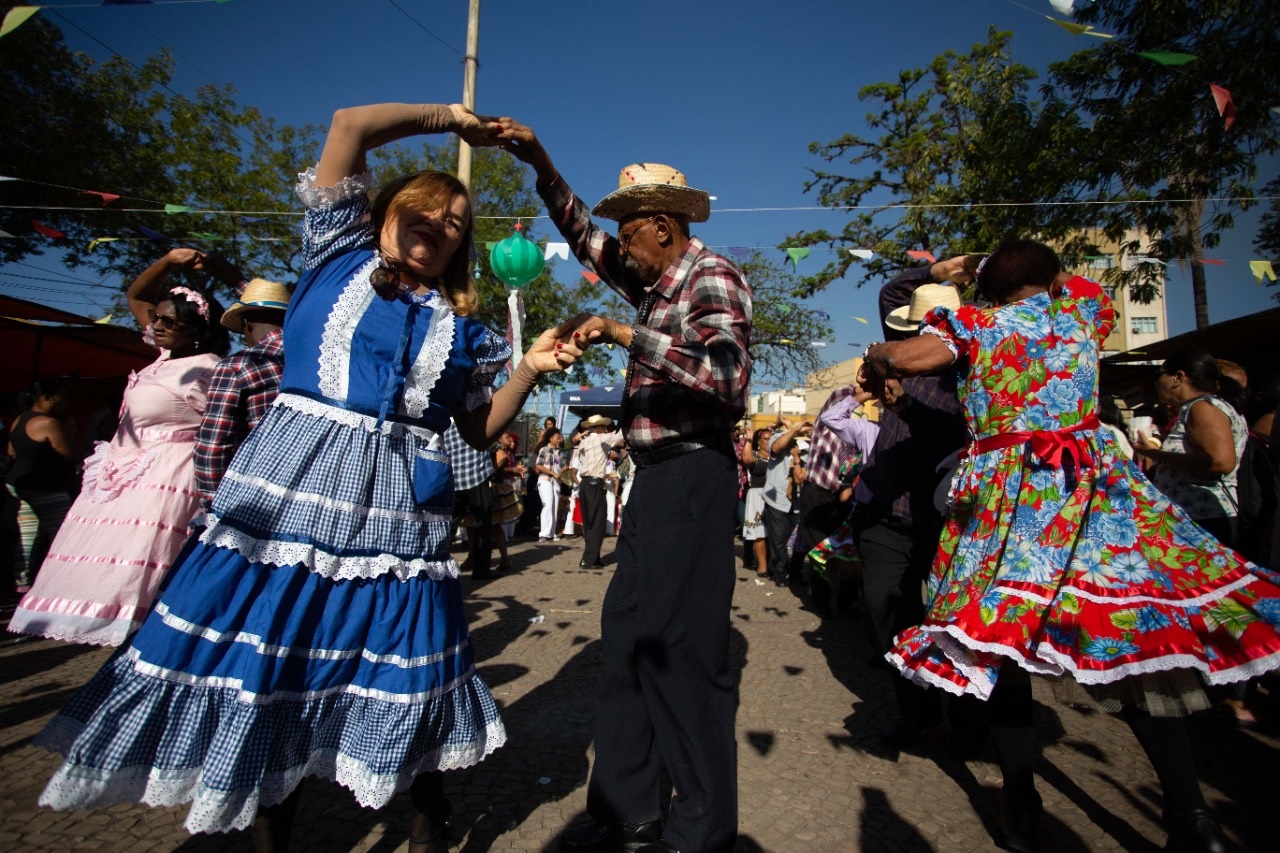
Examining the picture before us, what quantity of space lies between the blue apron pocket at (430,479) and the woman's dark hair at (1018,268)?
2.04 metres

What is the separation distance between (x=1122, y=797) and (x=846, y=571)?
163 centimetres

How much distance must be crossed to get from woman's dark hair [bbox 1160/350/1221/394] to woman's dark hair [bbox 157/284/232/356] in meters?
4.89

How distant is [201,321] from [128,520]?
0.92 m

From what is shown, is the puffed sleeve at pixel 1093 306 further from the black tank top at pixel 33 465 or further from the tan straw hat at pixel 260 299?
the black tank top at pixel 33 465

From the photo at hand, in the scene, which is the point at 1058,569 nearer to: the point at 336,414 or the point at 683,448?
the point at 683,448

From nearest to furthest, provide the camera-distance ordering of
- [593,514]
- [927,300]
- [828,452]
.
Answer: [927,300] < [828,452] < [593,514]

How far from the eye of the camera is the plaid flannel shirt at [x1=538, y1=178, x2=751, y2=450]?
6.23 feet

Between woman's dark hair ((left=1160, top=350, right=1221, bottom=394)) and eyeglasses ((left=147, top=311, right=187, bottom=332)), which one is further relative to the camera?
woman's dark hair ((left=1160, top=350, right=1221, bottom=394))

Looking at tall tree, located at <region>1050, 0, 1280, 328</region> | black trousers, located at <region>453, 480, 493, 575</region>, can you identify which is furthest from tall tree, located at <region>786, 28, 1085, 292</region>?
black trousers, located at <region>453, 480, 493, 575</region>

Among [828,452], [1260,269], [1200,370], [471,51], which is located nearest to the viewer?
[1200,370]

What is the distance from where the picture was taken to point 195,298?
3141mm

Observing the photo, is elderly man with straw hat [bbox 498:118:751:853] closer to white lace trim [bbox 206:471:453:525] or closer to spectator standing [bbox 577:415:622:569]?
white lace trim [bbox 206:471:453:525]

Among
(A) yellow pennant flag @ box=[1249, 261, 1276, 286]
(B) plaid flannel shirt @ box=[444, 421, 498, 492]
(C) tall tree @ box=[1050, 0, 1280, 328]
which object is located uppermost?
(C) tall tree @ box=[1050, 0, 1280, 328]

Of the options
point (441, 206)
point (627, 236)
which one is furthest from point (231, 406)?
point (627, 236)
